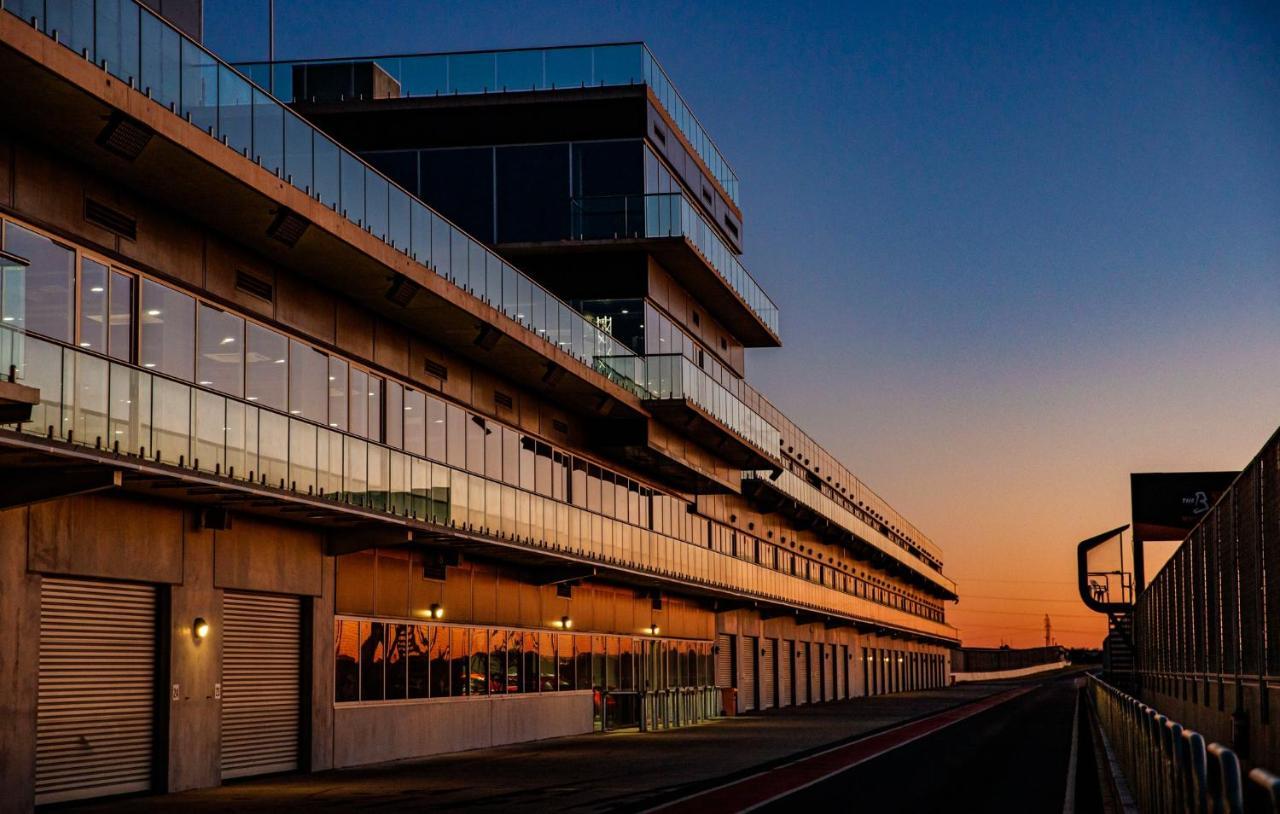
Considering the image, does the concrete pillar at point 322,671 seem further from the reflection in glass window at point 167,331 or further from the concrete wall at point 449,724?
the reflection in glass window at point 167,331

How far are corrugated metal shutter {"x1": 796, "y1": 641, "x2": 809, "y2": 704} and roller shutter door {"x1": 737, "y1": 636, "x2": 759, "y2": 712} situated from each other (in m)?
8.47

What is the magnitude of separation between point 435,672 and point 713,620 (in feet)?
77.5

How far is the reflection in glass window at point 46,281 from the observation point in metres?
18.4

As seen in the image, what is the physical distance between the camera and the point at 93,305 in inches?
780

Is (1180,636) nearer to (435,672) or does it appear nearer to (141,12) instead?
(435,672)

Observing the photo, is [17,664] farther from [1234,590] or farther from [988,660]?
[988,660]

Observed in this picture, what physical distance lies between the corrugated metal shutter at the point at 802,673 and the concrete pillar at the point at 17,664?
169ft

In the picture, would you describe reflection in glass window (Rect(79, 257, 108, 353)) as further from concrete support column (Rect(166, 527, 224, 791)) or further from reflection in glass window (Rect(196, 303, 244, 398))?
concrete support column (Rect(166, 527, 224, 791))

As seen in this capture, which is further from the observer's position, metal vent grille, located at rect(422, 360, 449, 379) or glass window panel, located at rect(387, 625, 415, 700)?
metal vent grille, located at rect(422, 360, 449, 379)

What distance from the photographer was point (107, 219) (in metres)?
20.3

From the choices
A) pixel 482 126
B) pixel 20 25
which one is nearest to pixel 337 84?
pixel 482 126

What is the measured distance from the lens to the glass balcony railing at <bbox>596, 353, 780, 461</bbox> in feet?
132

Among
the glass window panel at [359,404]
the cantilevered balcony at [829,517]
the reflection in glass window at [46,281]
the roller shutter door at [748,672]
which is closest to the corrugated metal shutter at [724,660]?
the roller shutter door at [748,672]

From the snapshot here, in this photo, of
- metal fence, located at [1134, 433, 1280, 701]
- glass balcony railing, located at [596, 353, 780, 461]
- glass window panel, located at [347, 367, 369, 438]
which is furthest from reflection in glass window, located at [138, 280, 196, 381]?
glass balcony railing, located at [596, 353, 780, 461]
